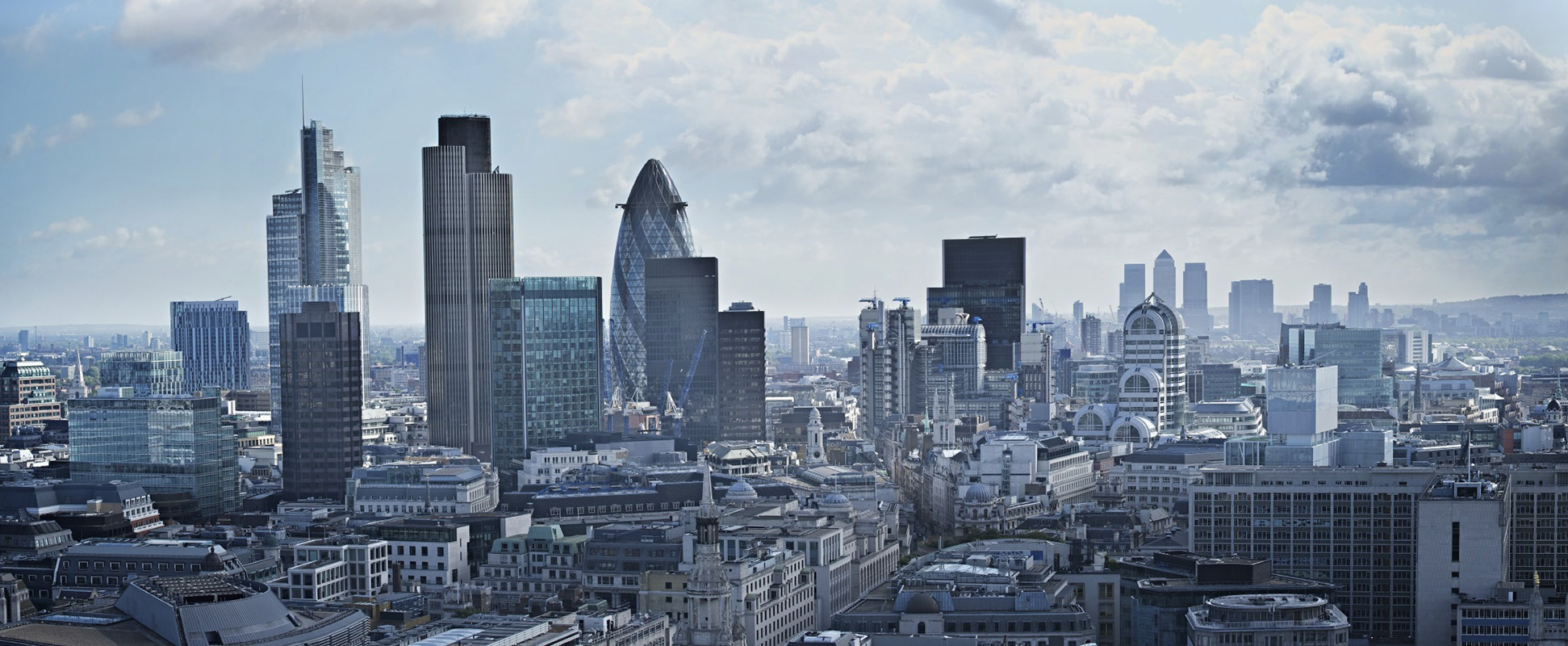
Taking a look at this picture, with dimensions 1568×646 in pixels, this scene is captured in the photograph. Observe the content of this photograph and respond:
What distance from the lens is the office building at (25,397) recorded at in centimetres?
17588

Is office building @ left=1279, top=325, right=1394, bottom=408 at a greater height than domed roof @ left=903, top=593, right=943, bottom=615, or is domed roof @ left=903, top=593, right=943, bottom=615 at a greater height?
office building @ left=1279, top=325, right=1394, bottom=408

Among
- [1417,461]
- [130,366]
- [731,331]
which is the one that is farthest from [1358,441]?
[130,366]

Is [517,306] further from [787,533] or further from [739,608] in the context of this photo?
[739,608]

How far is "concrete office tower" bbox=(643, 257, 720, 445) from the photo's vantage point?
7347 inches

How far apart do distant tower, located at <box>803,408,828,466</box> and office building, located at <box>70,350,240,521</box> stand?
4031cm

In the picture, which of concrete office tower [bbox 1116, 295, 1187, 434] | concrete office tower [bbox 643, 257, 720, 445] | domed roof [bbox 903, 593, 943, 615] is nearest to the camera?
domed roof [bbox 903, 593, 943, 615]

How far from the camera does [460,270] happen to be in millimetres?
161375

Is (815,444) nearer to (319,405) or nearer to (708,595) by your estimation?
(319,405)

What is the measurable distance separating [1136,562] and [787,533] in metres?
17.4

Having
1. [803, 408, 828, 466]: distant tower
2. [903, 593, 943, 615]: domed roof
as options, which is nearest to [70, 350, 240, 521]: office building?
[803, 408, 828, 466]: distant tower

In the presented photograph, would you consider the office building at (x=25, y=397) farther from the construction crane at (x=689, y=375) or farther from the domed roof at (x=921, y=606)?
the domed roof at (x=921, y=606)

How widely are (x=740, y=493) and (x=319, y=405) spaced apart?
31549mm

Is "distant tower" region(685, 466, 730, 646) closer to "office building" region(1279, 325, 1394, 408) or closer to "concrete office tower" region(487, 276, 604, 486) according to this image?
"concrete office tower" region(487, 276, 604, 486)

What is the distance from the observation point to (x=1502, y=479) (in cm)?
8150
